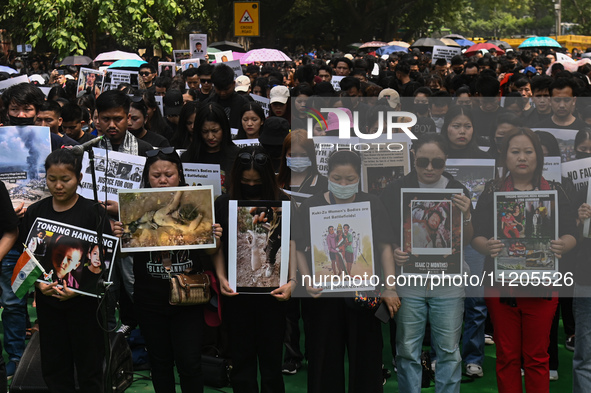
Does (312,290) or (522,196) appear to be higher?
(522,196)

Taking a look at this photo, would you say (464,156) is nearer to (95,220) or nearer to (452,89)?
(95,220)

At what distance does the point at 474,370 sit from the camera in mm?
5977

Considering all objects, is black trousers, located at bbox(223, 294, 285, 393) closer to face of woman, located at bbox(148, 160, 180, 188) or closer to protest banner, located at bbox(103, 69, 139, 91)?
face of woman, located at bbox(148, 160, 180, 188)

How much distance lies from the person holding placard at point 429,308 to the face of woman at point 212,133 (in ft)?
5.38

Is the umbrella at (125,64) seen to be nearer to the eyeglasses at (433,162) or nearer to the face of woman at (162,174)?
the face of woman at (162,174)

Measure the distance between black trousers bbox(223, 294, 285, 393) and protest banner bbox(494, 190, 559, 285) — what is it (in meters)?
1.43

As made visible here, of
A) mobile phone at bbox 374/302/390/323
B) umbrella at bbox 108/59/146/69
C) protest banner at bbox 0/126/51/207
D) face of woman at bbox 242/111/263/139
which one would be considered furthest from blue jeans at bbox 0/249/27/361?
umbrella at bbox 108/59/146/69

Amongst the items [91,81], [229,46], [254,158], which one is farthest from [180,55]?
[254,158]

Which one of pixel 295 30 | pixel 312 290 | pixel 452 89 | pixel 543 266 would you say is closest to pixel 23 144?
pixel 312 290

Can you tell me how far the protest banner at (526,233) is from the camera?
4.75 metres

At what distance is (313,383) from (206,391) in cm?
118

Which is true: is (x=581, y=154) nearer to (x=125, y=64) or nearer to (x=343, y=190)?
(x=343, y=190)

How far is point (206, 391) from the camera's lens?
585cm

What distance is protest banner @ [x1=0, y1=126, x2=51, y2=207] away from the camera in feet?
18.4
